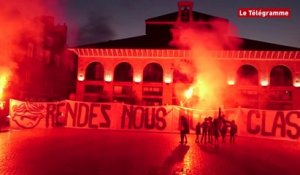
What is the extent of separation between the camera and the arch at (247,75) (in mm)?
35719

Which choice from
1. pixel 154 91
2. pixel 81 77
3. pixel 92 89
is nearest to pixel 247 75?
pixel 154 91

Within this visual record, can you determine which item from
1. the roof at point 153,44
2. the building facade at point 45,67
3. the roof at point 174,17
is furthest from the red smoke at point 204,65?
the building facade at point 45,67

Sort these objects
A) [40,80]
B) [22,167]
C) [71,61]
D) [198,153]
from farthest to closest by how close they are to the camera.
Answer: [71,61] → [40,80] → [198,153] → [22,167]

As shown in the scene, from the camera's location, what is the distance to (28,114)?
75.6 feet

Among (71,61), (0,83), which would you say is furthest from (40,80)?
(0,83)

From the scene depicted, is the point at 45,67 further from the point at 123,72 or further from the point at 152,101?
the point at 152,101

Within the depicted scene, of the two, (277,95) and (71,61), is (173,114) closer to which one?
(277,95)

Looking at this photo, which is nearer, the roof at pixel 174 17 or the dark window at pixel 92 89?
the dark window at pixel 92 89

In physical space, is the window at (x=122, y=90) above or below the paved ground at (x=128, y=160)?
above

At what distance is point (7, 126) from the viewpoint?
23.3m

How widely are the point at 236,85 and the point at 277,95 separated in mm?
3940

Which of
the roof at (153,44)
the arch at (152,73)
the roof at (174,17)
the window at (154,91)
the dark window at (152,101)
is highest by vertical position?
the roof at (174,17)

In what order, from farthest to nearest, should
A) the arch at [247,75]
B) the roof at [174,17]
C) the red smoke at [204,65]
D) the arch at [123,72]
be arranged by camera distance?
1. the roof at [174,17]
2. the arch at [123,72]
3. the arch at [247,75]
4. the red smoke at [204,65]

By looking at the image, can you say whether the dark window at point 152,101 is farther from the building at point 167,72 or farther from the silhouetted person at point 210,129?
the silhouetted person at point 210,129
